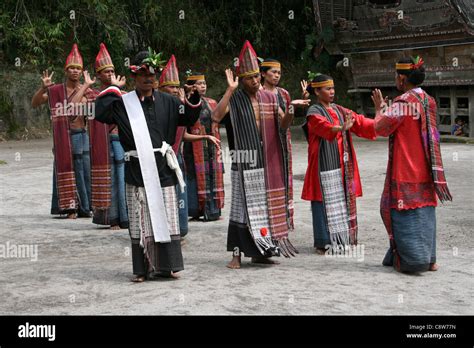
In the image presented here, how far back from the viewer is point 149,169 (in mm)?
6160

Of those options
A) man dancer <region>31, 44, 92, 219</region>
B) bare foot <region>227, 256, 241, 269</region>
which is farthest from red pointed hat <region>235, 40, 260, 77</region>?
man dancer <region>31, 44, 92, 219</region>

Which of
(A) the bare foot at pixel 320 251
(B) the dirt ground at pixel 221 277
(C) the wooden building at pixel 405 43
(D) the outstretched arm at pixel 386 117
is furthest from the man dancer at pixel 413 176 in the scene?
(C) the wooden building at pixel 405 43

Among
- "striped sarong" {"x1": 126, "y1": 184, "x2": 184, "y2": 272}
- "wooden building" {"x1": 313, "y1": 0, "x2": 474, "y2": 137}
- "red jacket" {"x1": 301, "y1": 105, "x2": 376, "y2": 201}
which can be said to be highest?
"wooden building" {"x1": 313, "y1": 0, "x2": 474, "y2": 137}

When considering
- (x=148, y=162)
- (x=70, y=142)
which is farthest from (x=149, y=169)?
(x=70, y=142)

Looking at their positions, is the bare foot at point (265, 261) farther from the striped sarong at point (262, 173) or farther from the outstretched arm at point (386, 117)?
the outstretched arm at point (386, 117)

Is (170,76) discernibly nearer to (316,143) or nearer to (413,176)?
(316,143)

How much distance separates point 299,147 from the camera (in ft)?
56.3

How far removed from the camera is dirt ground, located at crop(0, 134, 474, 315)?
5.50 meters

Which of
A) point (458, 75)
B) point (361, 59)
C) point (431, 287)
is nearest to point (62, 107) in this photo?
point (431, 287)

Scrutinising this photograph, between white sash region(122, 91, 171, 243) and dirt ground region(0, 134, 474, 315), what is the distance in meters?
0.42

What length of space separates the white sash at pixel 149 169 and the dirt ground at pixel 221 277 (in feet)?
1.37

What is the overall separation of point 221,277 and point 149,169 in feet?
3.27

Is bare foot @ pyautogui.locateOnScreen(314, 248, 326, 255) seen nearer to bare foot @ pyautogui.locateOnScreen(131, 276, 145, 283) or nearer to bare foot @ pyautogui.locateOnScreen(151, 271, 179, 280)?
bare foot @ pyautogui.locateOnScreen(151, 271, 179, 280)

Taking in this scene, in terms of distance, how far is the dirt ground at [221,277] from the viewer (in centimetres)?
550
